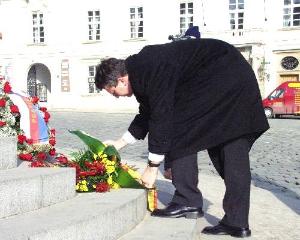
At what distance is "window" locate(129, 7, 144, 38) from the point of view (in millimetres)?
34031

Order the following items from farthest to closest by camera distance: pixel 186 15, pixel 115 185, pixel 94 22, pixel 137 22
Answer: pixel 94 22 < pixel 137 22 < pixel 186 15 < pixel 115 185

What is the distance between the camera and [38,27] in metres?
36.3

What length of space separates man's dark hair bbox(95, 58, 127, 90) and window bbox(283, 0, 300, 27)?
28.7m

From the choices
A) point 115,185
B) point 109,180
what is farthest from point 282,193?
point 109,180

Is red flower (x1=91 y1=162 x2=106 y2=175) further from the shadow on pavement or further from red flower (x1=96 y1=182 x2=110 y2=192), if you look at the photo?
the shadow on pavement

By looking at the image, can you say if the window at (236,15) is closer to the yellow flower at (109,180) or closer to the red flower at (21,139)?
the red flower at (21,139)

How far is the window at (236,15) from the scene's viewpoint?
31.7 m

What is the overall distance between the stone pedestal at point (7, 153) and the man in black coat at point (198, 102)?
39.6 inches

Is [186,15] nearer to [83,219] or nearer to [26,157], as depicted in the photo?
[26,157]

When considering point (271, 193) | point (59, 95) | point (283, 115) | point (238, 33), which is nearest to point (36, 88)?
point (59, 95)

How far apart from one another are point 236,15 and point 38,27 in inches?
510

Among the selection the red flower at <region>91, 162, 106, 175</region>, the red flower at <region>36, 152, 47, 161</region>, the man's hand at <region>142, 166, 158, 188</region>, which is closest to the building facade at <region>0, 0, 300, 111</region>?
the red flower at <region>36, 152, 47, 161</region>

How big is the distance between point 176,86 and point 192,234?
1058 millimetres

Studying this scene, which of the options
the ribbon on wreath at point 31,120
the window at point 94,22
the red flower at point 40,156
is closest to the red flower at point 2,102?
the ribbon on wreath at point 31,120
